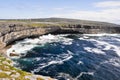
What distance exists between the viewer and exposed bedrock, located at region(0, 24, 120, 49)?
91.4m

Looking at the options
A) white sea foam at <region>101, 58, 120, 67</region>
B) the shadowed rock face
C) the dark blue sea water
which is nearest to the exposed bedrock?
the shadowed rock face

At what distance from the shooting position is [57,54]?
77125 millimetres

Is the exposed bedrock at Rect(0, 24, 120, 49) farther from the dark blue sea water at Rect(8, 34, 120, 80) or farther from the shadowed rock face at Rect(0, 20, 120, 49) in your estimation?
the dark blue sea water at Rect(8, 34, 120, 80)

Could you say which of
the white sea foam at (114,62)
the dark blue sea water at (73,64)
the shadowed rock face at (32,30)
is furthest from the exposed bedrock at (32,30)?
the white sea foam at (114,62)

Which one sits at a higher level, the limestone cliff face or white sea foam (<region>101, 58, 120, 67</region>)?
the limestone cliff face

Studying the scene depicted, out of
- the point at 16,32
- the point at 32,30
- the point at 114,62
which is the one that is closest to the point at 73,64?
the point at 114,62

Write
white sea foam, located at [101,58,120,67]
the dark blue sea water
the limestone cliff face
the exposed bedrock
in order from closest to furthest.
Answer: the dark blue sea water, white sea foam, located at [101,58,120,67], the limestone cliff face, the exposed bedrock

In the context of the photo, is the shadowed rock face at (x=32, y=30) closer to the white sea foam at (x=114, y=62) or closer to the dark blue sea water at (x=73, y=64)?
the dark blue sea water at (x=73, y=64)

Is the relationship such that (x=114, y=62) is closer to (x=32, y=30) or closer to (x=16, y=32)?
(x=16, y=32)

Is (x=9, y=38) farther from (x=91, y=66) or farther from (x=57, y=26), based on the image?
(x=57, y=26)

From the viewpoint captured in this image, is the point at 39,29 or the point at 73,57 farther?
the point at 39,29

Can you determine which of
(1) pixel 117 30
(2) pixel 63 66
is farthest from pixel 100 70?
(1) pixel 117 30

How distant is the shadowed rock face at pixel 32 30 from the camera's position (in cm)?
9150

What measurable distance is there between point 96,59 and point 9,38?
4344 centimetres
